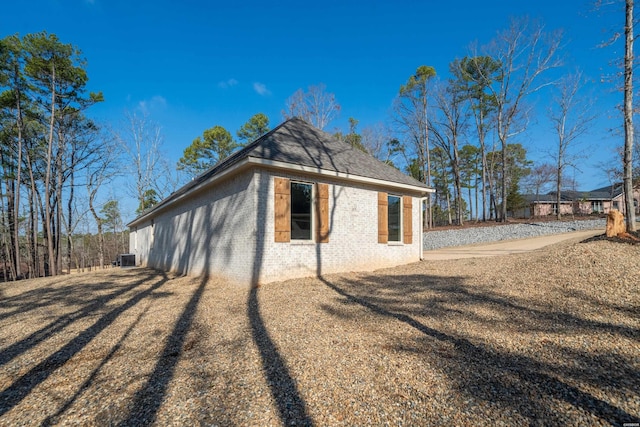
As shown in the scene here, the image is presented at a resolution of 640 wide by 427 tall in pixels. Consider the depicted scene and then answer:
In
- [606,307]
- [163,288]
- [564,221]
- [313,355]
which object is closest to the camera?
[313,355]

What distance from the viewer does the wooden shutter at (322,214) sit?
769 centimetres

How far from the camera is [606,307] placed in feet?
13.5

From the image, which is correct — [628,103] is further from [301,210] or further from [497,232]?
[497,232]

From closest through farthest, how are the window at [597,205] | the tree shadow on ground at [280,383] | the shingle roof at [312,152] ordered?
1. the tree shadow on ground at [280,383]
2. the shingle roof at [312,152]
3. the window at [597,205]

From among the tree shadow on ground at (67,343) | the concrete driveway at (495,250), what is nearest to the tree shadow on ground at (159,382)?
the tree shadow on ground at (67,343)

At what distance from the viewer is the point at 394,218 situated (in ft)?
32.4

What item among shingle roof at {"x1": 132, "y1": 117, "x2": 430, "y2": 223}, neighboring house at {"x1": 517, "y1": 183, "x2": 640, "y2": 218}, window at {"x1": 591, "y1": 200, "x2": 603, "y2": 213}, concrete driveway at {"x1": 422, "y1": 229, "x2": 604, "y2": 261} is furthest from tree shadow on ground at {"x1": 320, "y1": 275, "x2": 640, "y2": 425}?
window at {"x1": 591, "y1": 200, "x2": 603, "y2": 213}

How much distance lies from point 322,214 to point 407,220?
3777mm

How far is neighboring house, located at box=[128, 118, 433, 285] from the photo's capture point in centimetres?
686

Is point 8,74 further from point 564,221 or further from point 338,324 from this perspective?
point 564,221

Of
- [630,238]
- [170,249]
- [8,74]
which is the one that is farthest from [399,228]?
[8,74]

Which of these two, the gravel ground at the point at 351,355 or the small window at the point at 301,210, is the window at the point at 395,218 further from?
the gravel ground at the point at 351,355

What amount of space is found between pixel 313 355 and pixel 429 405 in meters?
1.33

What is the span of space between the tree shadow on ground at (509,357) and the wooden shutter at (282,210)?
2.25 meters
